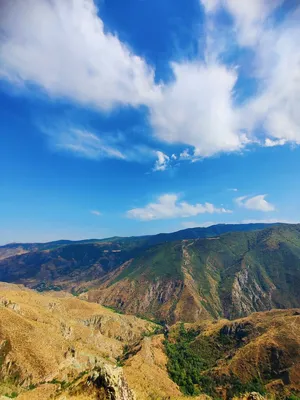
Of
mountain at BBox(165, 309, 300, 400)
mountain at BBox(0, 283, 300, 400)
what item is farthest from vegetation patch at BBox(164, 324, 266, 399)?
mountain at BBox(0, 283, 300, 400)

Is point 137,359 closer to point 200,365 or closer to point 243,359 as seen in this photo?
point 200,365

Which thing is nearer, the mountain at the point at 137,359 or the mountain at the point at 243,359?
the mountain at the point at 137,359

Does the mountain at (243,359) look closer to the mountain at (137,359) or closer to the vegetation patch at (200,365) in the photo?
the vegetation patch at (200,365)

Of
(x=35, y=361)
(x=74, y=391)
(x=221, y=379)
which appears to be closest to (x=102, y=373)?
(x=74, y=391)

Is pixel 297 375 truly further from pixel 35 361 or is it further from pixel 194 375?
pixel 35 361

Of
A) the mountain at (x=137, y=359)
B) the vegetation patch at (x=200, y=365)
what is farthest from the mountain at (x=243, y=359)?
the mountain at (x=137, y=359)

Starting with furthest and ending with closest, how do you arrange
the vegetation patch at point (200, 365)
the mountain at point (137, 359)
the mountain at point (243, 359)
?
the vegetation patch at point (200, 365) → the mountain at point (243, 359) → the mountain at point (137, 359)

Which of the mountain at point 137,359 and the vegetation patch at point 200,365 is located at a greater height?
the mountain at point 137,359

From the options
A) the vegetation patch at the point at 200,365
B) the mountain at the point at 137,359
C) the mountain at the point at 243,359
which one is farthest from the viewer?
the vegetation patch at the point at 200,365
